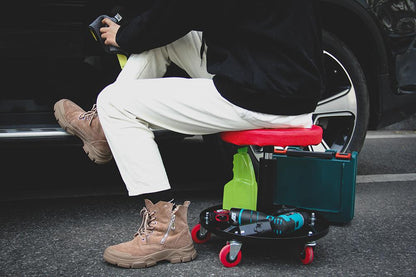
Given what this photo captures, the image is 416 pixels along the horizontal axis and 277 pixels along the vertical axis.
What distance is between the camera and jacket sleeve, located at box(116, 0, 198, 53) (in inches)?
77.2

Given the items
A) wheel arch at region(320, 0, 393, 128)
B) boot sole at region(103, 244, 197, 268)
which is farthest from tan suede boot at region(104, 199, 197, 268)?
wheel arch at region(320, 0, 393, 128)

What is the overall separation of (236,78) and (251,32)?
18 centimetres

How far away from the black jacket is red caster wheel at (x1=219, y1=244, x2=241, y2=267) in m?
0.54

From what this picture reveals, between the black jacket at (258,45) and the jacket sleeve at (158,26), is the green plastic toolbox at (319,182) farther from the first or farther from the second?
the jacket sleeve at (158,26)

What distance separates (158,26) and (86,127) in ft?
1.90

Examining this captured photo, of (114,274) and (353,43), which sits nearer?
(114,274)

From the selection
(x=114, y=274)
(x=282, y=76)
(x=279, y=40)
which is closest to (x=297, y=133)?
(x=282, y=76)

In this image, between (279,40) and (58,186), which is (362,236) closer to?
(279,40)

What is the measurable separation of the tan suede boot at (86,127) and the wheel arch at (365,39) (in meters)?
1.40

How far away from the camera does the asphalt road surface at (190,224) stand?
6.28ft

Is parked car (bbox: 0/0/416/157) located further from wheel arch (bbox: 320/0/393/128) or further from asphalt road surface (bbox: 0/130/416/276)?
asphalt road surface (bbox: 0/130/416/276)

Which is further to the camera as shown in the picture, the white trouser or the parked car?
the parked car

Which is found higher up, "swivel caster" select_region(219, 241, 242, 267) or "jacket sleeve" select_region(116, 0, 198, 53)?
"jacket sleeve" select_region(116, 0, 198, 53)

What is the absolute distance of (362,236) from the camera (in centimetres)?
230
